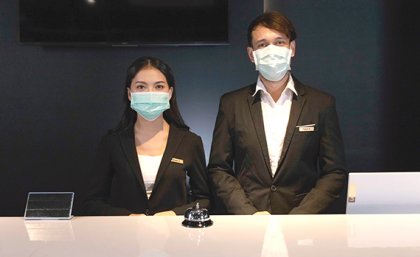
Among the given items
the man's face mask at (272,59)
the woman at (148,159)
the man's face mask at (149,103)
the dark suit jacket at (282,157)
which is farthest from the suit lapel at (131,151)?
the man's face mask at (272,59)

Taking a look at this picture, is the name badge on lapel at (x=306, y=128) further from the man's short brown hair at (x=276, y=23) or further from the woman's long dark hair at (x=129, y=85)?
the woman's long dark hair at (x=129, y=85)

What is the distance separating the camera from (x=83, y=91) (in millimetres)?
3650

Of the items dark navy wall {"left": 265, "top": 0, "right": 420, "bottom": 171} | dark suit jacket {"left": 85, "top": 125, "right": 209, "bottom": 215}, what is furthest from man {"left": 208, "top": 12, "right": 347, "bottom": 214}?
dark navy wall {"left": 265, "top": 0, "right": 420, "bottom": 171}

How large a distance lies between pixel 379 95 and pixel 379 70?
0.60 feet

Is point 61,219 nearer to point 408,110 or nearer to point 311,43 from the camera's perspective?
point 311,43

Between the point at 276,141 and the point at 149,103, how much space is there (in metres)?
0.63

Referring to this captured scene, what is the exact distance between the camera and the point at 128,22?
3.52 meters

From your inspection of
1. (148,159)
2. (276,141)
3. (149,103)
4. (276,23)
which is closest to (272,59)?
(276,23)

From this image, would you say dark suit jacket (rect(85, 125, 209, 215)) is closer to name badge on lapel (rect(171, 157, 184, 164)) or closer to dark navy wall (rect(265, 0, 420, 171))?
name badge on lapel (rect(171, 157, 184, 164))

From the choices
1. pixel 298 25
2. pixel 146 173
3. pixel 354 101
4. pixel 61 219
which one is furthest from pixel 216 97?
pixel 61 219

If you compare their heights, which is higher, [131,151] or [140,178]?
[131,151]

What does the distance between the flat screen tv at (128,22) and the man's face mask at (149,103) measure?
3.85 feet

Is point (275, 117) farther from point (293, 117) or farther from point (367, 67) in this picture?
point (367, 67)

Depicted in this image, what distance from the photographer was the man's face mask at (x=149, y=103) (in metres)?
2.40
